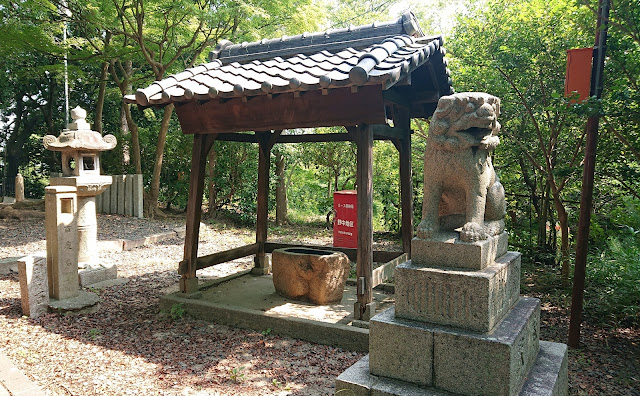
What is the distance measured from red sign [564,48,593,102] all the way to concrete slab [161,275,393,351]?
133 inches

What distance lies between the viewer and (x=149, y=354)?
15.1 feet

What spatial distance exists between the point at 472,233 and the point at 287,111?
3046 millimetres

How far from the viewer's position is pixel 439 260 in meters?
3.17

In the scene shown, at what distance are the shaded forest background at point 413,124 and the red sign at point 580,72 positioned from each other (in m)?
0.19

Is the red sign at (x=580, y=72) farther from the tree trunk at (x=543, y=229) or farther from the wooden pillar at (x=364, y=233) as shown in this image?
the tree trunk at (x=543, y=229)

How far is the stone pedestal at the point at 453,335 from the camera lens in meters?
2.83

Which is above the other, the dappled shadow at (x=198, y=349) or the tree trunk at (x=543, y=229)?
the tree trunk at (x=543, y=229)

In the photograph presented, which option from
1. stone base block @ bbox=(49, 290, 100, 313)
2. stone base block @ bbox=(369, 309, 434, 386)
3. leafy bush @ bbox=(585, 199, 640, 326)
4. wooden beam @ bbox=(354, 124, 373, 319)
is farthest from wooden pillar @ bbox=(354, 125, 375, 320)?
stone base block @ bbox=(49, 290, 100, 313)

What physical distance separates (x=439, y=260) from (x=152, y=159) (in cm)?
1350

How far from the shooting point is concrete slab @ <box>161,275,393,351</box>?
4.88 m

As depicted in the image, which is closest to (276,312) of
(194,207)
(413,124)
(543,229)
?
(194,207)

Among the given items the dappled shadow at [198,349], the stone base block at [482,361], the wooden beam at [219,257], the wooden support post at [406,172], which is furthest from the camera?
the wooden support post at [406,172]

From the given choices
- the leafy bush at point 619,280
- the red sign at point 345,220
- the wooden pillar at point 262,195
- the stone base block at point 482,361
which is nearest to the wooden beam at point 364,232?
the stone base block at point 482,361

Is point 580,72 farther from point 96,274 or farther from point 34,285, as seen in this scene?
point 96,274
